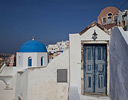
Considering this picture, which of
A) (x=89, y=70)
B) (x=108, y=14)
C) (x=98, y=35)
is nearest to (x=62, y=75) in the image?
(x=89, y=70)

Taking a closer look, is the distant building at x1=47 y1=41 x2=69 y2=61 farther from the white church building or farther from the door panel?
the door panel

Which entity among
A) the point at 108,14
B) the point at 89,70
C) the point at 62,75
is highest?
the point at 108,14

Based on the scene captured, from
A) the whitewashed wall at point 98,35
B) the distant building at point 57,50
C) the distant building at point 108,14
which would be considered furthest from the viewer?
the distant building at point 108,14

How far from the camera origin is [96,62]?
5.31 m

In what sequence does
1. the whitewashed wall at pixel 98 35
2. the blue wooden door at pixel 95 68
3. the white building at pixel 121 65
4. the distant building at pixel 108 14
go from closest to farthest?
the white building at pixel 121 65 < the whitewashed wall at pixel 98 35 < the blue wooden door at pixel 95 68 < the distant building at pixel 108 14

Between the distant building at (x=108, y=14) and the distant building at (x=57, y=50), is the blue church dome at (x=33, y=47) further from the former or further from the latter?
the distant building at (x=108, y=14)

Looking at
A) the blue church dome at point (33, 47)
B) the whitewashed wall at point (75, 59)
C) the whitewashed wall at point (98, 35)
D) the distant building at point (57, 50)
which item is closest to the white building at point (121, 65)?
the whitewashed wall at point (98, 35)

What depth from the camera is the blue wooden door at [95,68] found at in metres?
5.27

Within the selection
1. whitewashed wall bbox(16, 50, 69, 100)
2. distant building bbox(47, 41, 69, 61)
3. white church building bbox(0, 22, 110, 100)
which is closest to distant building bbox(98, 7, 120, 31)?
distant building bbox(47, 41, 69, 61)

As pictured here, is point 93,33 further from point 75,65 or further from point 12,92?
point 12,92

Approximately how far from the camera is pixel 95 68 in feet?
17.4

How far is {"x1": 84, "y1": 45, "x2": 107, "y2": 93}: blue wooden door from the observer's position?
527 cm

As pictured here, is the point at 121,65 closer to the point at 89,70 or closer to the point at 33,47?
the point at 89,70

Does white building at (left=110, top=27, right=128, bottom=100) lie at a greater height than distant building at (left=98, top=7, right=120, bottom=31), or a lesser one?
lesser
